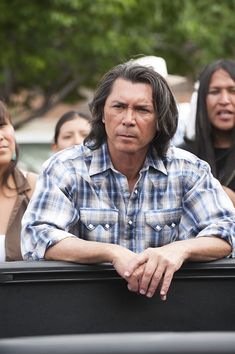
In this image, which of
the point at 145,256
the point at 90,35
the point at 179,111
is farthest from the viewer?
the point at 90,35

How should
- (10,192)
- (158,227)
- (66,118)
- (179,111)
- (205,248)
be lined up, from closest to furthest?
(205,248)
(158,227)
(10,192)
(179,111)
(66,118)

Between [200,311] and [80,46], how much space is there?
1262cm

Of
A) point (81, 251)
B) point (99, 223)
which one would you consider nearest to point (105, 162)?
point (99, 223)

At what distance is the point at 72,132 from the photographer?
6117mm

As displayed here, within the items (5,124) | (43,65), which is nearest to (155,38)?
(43,65)

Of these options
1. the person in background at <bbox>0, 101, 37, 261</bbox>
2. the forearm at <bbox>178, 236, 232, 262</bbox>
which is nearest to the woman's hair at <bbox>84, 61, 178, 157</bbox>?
the forearm at <bbox>178, 236, 232, 262</bbox>

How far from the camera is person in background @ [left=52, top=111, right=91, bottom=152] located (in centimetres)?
610

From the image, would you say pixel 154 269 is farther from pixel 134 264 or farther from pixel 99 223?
pixel 99 223

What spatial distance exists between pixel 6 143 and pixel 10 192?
27 cm

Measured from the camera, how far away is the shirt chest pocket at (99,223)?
353cm

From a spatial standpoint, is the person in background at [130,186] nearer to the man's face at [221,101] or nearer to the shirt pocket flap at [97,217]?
the shirt pocket flap at [97,217]

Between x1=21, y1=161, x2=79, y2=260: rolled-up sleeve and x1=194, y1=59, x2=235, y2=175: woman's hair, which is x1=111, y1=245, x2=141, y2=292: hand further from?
x1=194, y1=59, x2=235, y2=175: woman's hair

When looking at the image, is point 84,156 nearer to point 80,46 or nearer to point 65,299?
point 65,299

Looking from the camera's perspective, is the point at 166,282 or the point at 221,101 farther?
the point at 221,101
